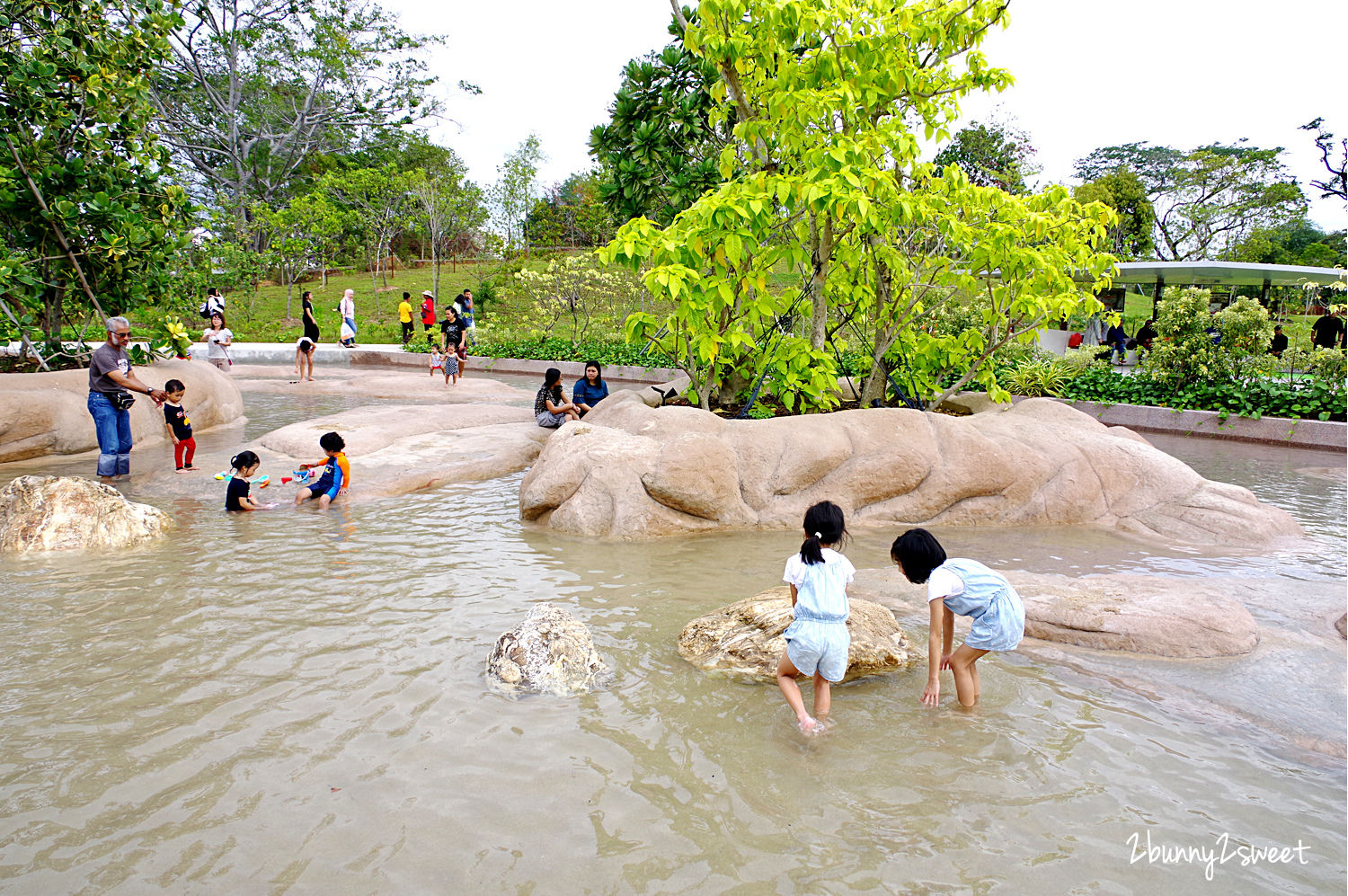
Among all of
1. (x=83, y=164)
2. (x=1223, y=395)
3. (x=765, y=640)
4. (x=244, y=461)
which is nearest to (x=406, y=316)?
(x=83, y=164)

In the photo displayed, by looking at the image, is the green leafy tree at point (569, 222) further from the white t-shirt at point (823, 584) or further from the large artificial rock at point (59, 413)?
the white t-shirt at point (823, 584)

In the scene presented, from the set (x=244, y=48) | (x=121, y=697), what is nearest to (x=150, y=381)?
(x=121, y=697)

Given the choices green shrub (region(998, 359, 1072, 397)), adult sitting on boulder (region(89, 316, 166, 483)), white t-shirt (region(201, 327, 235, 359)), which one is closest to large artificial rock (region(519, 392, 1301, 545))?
adult sitting on boulder (region(89, 316, 166, 483))

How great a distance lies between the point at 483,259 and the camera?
39.3 meters

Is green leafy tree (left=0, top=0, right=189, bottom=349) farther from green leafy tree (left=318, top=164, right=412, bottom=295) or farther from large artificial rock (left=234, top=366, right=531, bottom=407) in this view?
green leafy tree (left=318, top=164, right=412, bottom=295)

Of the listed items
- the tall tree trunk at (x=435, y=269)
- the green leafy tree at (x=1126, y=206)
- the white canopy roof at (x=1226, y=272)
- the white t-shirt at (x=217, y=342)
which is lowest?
the white t-shirt at (x=217, y=342)

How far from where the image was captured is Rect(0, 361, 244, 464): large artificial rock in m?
9.55

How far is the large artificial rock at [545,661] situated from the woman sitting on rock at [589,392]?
6.72 meters

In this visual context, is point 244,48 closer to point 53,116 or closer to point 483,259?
point 483,259

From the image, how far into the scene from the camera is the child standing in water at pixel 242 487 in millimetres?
7527

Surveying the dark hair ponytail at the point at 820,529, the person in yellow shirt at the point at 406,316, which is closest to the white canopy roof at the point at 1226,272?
the person in yellow shirt at the point at 406,316

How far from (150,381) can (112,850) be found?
9.81 meters

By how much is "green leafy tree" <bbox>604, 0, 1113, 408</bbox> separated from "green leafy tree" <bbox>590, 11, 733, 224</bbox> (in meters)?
3.73

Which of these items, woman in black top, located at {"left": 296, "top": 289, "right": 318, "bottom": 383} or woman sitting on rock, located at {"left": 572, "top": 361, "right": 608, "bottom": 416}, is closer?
woman sitting on rock, located at {"left": 572, "top": 361, "right": 608, "bottom": 416}
